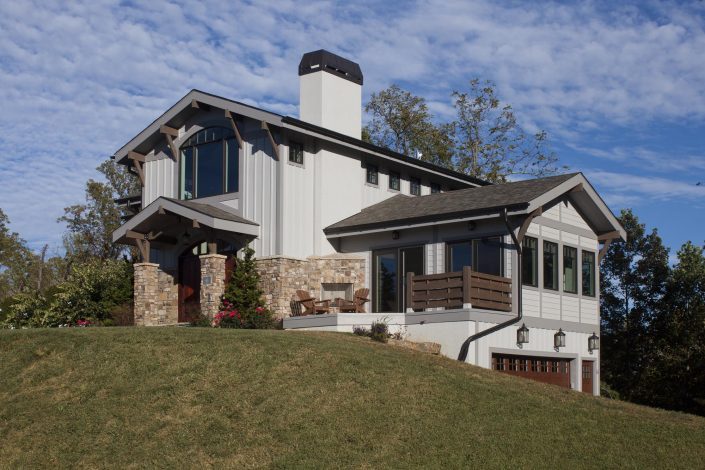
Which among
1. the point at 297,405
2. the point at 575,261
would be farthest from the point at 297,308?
the point at 297,405

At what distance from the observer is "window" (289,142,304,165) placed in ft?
79.5

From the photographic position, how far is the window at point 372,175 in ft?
87.5

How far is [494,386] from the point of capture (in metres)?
16.0

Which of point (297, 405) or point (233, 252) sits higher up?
point (233, 252)

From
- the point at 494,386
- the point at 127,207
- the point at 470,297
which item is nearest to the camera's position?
the point at 494,386

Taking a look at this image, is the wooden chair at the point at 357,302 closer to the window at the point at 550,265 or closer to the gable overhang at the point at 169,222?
the gable overhang at the point at 169,222

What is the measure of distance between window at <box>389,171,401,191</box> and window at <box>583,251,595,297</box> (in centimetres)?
622

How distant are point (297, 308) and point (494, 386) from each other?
8595mm

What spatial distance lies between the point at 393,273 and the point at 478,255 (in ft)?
8.73

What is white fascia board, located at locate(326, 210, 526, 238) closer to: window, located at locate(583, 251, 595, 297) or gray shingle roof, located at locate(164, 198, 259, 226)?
gray shingle roof, located at locate(164, 198, 259, 226)

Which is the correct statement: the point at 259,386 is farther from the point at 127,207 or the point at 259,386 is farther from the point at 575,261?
the point at 127,207

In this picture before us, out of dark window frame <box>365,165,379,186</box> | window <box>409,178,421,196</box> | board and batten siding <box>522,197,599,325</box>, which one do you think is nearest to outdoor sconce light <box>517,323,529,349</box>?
board and batten siding <box>522,197,599,325</box>

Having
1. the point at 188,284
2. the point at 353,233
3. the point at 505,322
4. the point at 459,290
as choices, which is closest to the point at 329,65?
the point at 353,233

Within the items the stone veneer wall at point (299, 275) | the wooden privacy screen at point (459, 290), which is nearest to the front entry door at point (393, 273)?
the stone veneer wall at point (299, 275)
